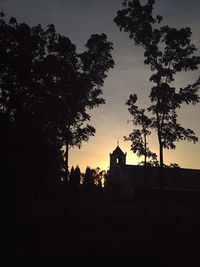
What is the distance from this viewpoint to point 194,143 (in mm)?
28359

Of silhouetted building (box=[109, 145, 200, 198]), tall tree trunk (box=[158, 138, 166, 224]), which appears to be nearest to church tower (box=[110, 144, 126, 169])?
silhouetted building (box=[109, 145, 200, 198])

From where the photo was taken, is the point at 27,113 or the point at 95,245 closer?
the point at 95,245

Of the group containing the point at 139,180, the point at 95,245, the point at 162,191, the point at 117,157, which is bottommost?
the point at 95,245

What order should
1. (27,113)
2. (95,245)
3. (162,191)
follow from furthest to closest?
1. (162,191)
2. (27,113)
3. (95,245)

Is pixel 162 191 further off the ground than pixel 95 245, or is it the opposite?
pixel 162 191

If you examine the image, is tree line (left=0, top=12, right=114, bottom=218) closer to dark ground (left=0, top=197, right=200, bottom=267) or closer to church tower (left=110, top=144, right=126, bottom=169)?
dark ground (left=0, top=197, right=200, bottom=267)

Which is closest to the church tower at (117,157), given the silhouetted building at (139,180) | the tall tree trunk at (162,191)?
the silhouetted building at (139,180)

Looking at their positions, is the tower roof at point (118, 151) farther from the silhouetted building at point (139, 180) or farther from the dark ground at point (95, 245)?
the dark ground at point (95, 245)

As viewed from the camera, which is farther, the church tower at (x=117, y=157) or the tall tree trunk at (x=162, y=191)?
the church tower at (x=117, y=157)

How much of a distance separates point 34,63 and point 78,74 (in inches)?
304

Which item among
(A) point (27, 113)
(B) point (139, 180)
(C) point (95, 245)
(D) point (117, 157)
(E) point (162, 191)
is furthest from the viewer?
(D) point (117, 157)

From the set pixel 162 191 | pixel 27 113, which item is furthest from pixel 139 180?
pixel 27 113

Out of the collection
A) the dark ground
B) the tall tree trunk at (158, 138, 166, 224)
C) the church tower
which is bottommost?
the dark ground

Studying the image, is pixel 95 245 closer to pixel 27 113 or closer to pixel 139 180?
pixel 27 113
